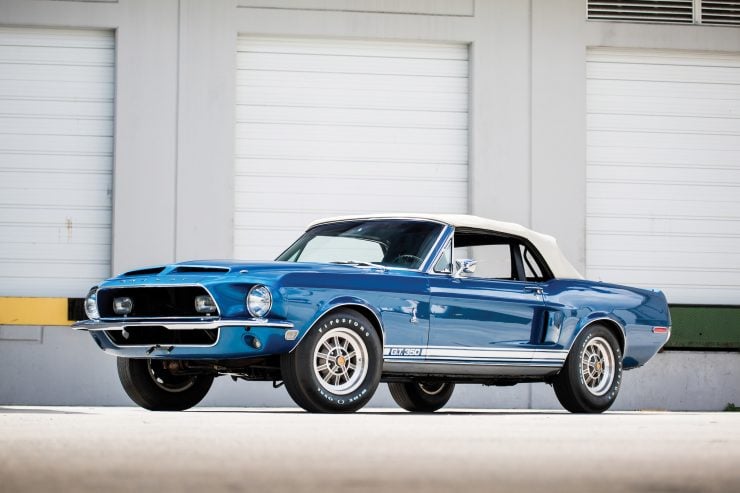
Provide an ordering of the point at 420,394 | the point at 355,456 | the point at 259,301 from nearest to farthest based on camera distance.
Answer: the point at 355,456, the point at 259,301, the point at 420,394

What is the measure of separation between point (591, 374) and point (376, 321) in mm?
2646

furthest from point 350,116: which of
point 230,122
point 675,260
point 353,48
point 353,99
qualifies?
point 675,260

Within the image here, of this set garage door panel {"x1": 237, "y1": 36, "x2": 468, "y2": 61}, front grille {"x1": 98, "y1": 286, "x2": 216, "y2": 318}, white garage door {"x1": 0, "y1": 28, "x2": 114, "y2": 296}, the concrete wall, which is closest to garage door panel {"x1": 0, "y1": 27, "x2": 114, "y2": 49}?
white garage door {"x1": 0, "y1": 28, "x2": 114, "y2": 296}

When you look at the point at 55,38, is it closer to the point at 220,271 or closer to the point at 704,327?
the point at 220,271

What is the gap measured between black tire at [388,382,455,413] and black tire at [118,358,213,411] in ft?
7.46

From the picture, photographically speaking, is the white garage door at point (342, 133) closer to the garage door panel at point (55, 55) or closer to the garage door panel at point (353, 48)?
the garage door panel at point (353, 48)

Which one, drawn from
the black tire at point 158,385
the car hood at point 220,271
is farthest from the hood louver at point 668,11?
the black tire at point 158,385

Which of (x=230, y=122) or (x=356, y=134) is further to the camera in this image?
(x=356, y=134)

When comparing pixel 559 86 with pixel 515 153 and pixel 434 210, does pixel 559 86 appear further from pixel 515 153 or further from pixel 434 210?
pixel 434 210

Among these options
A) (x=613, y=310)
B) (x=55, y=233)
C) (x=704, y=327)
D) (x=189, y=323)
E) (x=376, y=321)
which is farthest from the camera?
(x=704, y=327)

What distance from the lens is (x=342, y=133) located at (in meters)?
16.7

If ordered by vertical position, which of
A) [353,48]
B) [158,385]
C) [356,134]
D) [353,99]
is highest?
[353,48]

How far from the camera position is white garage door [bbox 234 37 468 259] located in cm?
1650

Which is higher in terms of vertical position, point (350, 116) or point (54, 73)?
point (54, 73)
